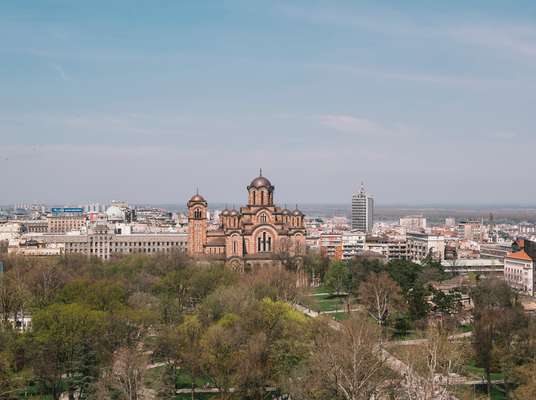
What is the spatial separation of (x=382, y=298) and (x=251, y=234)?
34.3 m

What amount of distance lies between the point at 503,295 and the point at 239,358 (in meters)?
30.3

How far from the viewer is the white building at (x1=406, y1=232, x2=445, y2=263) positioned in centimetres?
11638

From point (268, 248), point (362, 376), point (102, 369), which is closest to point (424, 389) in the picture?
point (362, 376)

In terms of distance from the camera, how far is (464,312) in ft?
195

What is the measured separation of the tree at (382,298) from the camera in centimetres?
5894

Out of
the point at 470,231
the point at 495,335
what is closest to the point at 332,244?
the point at 470,231

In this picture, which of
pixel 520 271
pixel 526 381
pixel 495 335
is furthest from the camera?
pixel 520 271

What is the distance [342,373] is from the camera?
32.8 metres

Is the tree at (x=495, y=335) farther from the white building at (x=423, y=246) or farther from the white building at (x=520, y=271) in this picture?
the white building at (x=423, y=246)

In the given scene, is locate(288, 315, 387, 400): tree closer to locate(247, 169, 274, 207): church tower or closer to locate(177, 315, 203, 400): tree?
locate(177, 315, 203, 400): tree

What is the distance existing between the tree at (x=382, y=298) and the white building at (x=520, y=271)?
29073 millimetres

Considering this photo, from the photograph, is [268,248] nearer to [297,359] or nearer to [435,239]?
[435,239]

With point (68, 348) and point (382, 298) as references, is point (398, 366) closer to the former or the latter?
point (382, 298)

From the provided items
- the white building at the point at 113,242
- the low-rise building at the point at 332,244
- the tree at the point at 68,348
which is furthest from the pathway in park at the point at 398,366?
the low-rise building at the point at 332,244
